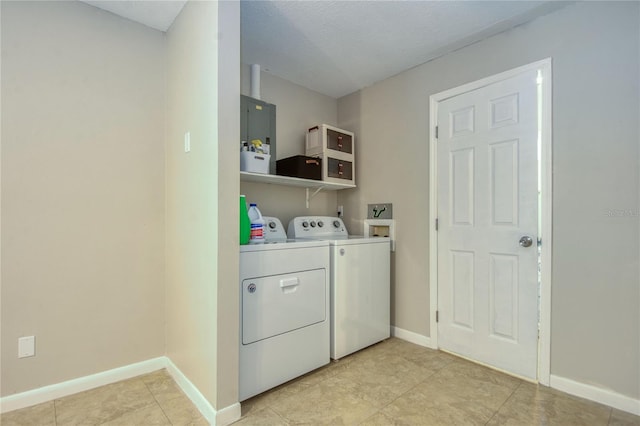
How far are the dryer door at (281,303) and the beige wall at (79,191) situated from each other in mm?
833

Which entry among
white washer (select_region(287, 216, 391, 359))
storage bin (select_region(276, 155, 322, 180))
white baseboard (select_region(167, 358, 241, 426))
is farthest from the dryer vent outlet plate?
white baseboard (select_region(167, 358, 241, 426))

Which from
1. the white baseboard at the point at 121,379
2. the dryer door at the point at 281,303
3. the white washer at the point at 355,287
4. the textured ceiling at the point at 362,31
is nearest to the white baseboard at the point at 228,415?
the white baseboard at the point at 121,379

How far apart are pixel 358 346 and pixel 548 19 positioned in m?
2.60

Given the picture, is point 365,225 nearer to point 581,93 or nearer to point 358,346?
point 358,346

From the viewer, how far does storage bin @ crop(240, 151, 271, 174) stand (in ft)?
7.13

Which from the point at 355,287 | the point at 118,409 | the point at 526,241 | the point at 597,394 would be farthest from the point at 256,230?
the point at 597,394

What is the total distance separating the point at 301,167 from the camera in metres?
2.58

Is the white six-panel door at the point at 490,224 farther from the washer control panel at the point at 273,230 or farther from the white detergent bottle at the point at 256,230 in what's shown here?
the white detergent bottle at the point at 256,230

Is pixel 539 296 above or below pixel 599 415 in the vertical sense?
above

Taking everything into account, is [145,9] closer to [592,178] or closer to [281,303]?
[281,303]

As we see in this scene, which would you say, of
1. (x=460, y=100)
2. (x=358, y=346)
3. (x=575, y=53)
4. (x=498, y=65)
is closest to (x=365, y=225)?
(x=358, y=346)

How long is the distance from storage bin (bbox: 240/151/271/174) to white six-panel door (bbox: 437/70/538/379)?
4.59ft

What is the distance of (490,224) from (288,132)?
1874 mm

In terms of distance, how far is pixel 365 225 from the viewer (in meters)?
3.05
